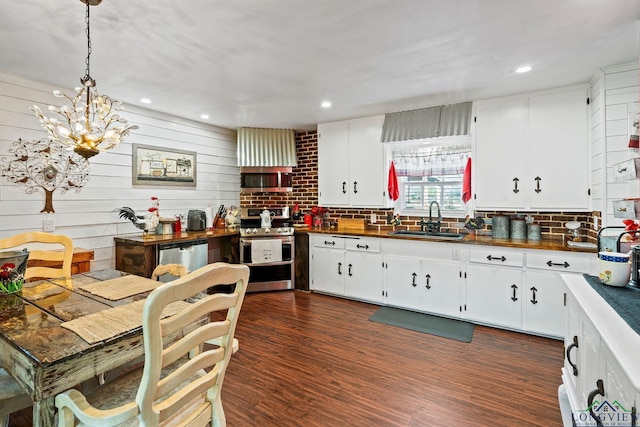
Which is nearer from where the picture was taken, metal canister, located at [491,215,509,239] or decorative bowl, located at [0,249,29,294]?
decorative bowl, located at [0,249,29,294]

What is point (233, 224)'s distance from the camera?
183 inches

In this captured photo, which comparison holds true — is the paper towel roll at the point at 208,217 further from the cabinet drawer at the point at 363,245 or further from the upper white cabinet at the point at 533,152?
the upper white cabinet at the point at 533,152

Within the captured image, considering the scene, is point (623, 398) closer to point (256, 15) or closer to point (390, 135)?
point (256, 15)

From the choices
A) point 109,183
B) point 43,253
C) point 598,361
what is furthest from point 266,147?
point 598,361

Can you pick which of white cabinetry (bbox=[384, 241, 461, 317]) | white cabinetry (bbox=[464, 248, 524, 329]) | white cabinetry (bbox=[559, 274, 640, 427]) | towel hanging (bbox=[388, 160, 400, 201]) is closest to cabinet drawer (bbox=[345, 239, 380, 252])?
white cabinetry (bbox=[384, 241, 461, 317])

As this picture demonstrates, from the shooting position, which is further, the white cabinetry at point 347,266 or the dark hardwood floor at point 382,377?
the white cabinetry at point 347,266

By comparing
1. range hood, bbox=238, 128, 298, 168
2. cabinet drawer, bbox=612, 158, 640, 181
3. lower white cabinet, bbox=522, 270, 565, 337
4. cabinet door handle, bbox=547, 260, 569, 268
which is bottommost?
lower white cabinet, bbox=522, 270, 565, 337

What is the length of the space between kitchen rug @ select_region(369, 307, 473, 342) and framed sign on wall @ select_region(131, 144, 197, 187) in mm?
3126

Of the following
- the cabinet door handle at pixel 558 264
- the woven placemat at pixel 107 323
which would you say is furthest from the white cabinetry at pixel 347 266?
the woven placemat at pixel 107 323

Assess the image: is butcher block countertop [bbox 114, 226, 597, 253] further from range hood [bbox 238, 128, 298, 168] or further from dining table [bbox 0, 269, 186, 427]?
dining table [bbox 0, 269, 186, 427]

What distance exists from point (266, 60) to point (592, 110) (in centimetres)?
302

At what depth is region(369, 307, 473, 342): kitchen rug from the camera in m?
3.03

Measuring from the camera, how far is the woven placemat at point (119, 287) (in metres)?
1.72

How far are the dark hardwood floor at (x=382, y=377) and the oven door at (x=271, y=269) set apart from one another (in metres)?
1.03
